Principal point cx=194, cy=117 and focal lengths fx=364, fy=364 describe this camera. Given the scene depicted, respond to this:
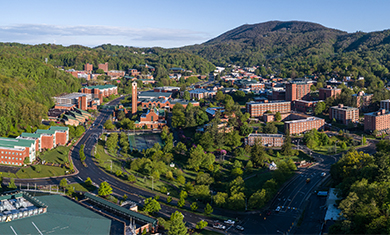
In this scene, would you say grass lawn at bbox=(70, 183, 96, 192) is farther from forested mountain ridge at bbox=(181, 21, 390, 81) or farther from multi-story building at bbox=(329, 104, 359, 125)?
forested mountain ridge at bbox=(181, 21, 390, 81)

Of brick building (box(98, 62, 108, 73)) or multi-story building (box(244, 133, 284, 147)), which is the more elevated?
brick building (box(98, 62, 108, 73))

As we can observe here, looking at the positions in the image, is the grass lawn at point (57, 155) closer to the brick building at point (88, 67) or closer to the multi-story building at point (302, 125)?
the multi-story building at point (302, 125)

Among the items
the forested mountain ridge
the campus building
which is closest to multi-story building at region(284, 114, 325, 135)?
the campus building

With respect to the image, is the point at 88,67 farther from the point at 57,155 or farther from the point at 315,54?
the point at 315,54

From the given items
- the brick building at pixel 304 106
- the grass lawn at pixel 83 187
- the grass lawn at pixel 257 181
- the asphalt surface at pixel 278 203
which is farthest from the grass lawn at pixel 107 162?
the brick building at pixel 304 106

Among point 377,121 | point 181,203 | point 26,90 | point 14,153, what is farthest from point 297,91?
point 14,153

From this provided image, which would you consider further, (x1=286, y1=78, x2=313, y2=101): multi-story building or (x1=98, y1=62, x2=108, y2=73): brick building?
(x1=98, y1=62, x2=108, y2=73): brick building
